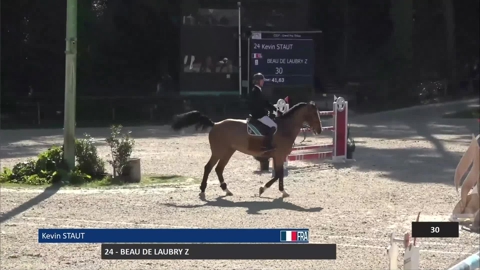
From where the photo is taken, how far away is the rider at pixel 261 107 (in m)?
13.4

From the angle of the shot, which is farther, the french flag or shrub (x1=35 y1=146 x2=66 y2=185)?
shrub (x1=35 y1=146 x2=66 y2=185)

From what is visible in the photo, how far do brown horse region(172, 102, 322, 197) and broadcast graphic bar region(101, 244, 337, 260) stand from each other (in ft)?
25.8

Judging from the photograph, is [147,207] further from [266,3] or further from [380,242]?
[266,3]

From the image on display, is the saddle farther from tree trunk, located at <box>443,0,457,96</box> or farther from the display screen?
tree trunk, located at <box>443,0,457,96</box>

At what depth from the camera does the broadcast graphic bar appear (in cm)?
571

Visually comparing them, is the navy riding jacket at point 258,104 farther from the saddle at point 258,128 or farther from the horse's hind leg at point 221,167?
the horse's hind leg at point 221,167

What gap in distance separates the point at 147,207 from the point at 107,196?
1.43 metres

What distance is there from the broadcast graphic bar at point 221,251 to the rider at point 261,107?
24.9 feet

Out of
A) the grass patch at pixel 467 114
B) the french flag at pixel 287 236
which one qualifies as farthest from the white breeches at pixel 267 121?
the grass patch at pixel 467 114

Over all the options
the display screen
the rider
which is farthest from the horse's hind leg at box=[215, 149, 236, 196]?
the display screen

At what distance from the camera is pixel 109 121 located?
3219 cm

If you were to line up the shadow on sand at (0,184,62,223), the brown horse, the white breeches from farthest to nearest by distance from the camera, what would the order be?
1. the brown horse
2. the white breeches
3. the shadow on sand at (0,184,62,223)

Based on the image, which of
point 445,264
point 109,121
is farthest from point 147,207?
point 109,121

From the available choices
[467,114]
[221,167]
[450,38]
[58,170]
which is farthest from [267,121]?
[450,38]
